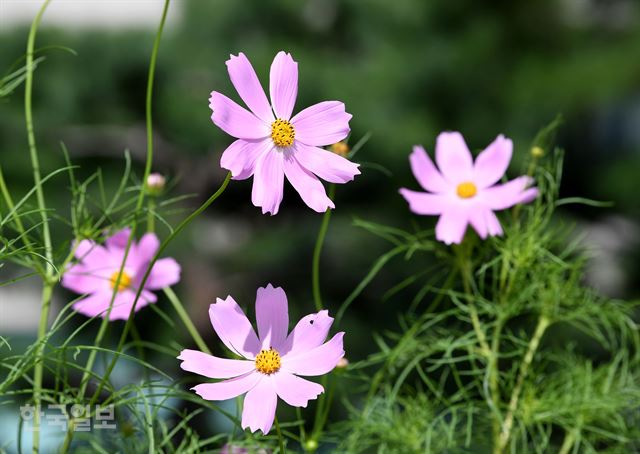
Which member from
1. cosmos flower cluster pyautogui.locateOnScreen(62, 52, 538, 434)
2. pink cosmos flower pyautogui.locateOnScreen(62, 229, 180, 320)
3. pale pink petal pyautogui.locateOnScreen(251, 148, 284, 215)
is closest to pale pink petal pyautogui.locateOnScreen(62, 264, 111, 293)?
pink cosmos flower pyautogui.locateOnScreen(62, 229, 180, 320)

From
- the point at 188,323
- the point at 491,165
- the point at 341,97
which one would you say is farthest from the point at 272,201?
the point at 341,97

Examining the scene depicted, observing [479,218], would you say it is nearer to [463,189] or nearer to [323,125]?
[463,189]

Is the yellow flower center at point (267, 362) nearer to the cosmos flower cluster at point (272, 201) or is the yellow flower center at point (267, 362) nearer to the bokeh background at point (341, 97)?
the cosmos flower cluster at point (272, 201)

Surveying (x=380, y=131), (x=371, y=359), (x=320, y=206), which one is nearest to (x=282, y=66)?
(x=320, y=206)

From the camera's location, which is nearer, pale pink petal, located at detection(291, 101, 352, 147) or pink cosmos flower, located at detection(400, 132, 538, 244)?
pale pink petal, located at detection(291, 101, 352, 147)

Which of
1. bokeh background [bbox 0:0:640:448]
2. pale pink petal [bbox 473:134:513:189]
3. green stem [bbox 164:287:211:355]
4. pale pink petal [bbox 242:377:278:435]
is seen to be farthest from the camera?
bokeh background [bbox 0:0:640:448]

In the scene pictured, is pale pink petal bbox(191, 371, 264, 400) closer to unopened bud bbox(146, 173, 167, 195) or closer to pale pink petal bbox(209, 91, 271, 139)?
pale pink petal bbox(209, 91, 271, 139)

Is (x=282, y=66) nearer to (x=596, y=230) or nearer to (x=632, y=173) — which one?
(x=632, y=173)
